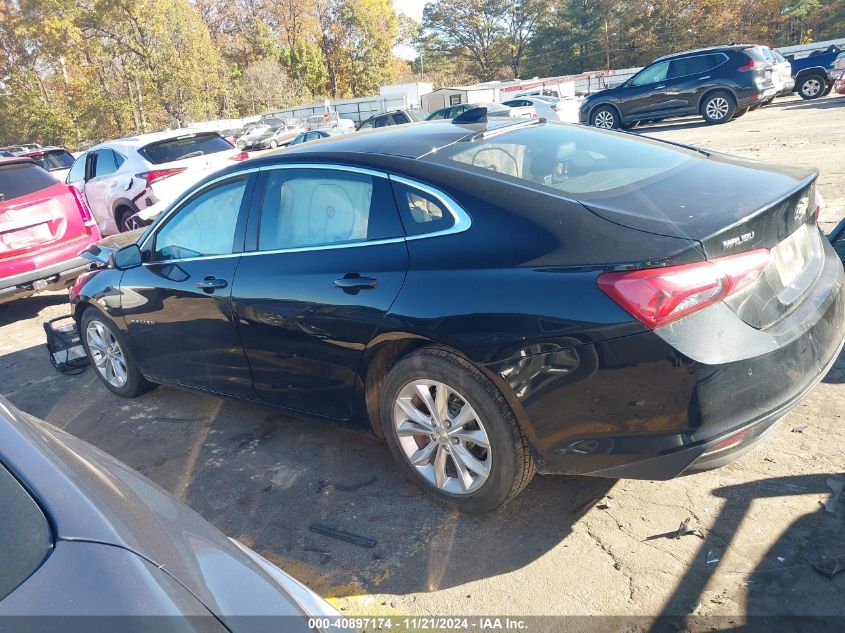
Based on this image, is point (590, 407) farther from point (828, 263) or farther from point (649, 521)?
point (828, 263)

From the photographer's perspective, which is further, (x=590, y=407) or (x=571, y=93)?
(x=571, y=93)

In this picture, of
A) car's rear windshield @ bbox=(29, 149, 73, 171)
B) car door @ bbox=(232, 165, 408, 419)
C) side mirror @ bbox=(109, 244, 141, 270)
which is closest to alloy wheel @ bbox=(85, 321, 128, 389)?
side mirror @ bbox=(109, 244, 141, 270)


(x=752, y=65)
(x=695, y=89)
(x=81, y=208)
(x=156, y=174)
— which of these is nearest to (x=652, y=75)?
(x=695, y=89)

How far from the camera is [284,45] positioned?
64.2 meters

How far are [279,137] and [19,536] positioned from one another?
37.7 m

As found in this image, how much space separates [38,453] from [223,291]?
2.06 metres

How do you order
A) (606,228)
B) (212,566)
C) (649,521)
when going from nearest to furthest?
(212,566) < (606,228) < (649,521)

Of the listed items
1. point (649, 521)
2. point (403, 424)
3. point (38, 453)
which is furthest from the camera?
point (403, 424)

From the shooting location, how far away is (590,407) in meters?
2.47

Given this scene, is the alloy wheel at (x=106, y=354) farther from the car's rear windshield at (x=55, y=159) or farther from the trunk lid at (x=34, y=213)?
the car's rear windshield at (x=55, y=159)

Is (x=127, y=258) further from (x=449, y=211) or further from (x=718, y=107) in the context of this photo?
(x=718, y=107)

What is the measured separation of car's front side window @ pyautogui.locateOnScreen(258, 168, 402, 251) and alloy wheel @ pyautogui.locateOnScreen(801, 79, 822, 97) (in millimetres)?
22291

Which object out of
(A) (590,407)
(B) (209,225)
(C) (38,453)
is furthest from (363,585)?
(B) (209,225)

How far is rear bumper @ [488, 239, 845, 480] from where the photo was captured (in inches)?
92.6
